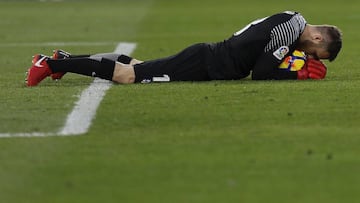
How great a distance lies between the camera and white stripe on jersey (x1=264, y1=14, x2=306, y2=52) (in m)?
11.4

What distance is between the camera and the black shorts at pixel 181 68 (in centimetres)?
1177

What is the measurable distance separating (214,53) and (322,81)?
119cm

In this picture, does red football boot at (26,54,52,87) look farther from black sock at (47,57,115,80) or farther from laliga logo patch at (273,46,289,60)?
laliga logo patch at (273,46,289,60)

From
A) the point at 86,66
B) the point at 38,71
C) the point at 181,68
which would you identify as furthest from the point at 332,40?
the point at 38,71

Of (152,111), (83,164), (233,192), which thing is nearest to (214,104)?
(152,111)

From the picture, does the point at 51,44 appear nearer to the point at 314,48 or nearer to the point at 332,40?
the point at 314,48

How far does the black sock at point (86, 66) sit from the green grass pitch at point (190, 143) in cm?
21

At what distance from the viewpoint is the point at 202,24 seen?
900 inches

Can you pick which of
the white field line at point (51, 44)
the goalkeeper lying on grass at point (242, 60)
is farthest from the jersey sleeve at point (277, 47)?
the white field line at point (51, 44)

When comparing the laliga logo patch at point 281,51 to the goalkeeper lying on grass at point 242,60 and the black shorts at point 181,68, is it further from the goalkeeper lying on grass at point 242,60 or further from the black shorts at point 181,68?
the black shorts at point 181,68

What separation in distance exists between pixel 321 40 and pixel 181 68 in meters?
1.51

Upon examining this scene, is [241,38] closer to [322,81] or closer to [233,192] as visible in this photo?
[322,81]

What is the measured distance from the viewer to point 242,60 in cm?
1162

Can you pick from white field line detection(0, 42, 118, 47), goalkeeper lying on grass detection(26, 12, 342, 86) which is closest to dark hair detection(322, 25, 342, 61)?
goalkeeper lying on grass detection(26, 12, 342, 86)
